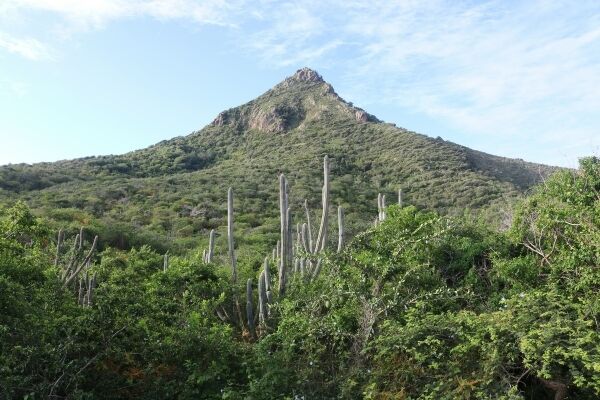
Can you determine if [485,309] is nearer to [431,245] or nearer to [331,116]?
[431,245]

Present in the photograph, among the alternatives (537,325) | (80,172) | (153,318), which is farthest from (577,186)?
(80,172)

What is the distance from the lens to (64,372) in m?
6.70

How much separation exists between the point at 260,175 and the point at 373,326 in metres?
33.1

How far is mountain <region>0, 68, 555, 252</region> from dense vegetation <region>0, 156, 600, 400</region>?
1375 cm

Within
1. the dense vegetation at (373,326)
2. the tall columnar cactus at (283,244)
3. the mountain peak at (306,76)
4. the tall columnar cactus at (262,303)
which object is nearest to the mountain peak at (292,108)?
the mountain peak at (306,76)

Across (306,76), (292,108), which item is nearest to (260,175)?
(292,108)

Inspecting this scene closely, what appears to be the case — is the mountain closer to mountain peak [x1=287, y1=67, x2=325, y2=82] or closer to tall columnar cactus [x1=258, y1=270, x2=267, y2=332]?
mountain peak [x1=287, y1=67, x2=325, y2=82]

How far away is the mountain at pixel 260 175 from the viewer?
30.8m

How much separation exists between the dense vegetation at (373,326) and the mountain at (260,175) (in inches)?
541

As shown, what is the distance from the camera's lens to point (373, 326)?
7.39 meters

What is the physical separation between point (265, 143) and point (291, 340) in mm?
44762

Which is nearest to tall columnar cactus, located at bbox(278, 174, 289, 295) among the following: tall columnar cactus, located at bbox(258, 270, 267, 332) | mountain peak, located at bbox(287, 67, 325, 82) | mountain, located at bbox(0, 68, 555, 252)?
tall columnar cactus, located at bbox(258, 270, 267, 332)

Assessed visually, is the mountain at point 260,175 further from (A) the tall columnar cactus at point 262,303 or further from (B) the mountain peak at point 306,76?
(A) the tall columnar cactus at point 262,303

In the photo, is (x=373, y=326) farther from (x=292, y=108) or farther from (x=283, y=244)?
(x=292, y=108)
